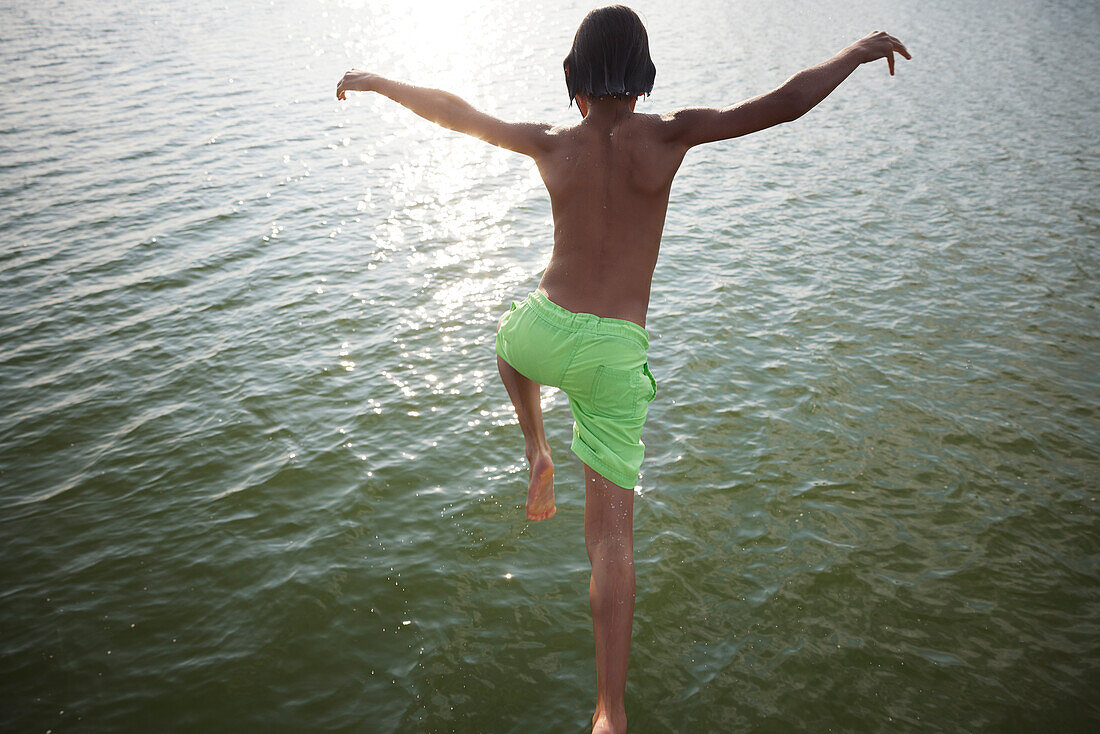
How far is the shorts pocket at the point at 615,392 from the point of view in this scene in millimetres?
3625

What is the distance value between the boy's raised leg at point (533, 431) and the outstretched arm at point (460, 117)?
1259 mm

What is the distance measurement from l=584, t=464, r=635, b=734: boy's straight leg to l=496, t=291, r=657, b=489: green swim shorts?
119 mm

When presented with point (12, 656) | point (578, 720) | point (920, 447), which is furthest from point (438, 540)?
point (920, 447)

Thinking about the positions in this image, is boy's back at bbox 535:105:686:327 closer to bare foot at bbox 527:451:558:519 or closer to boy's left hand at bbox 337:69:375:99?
bare foot at bbox 527:451:558:519

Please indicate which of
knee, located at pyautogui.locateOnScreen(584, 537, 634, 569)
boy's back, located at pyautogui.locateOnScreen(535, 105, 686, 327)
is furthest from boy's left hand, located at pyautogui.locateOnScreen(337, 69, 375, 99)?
knee, located at pyautogui.locateOnScreen(584, 537, 634, 569)

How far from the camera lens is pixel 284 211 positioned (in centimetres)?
1296

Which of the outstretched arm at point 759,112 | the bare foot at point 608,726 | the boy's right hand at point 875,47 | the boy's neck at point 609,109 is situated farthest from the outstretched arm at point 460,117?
the bare foot at point 608,726

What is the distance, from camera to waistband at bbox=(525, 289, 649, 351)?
142 inches

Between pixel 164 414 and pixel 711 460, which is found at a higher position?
pixel 164 414

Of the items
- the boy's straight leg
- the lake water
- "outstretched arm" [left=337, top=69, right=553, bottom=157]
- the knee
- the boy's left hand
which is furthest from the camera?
the lake water

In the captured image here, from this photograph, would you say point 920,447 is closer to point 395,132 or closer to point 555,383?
point 555,383

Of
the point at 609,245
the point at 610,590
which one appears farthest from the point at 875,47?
the point at 610,590

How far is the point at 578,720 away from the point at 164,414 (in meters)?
5.42

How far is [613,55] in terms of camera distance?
11.3 ft
